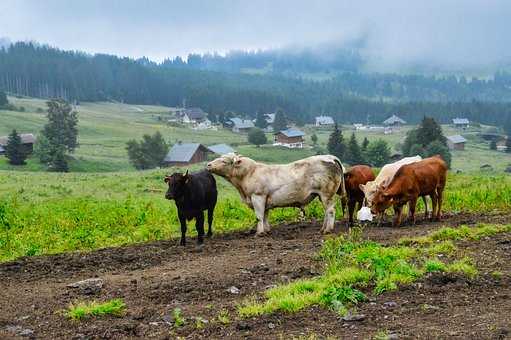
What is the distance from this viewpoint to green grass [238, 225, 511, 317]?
8.65m

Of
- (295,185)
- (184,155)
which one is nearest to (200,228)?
(295,185)

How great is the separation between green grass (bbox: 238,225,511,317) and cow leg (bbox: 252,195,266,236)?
3330 mm

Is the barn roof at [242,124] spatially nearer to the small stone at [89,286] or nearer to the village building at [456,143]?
the village building at [456,143]

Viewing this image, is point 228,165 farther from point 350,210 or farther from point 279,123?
point 279,123

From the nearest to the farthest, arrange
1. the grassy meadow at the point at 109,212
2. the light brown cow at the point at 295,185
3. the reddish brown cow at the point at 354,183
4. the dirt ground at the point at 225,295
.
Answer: the dirt ground at the point at 225,295 < the light brown cow at the point at 295,185 < the grassy meadow at the point at 109,212 < the reddish brown cow at the point at 354,183

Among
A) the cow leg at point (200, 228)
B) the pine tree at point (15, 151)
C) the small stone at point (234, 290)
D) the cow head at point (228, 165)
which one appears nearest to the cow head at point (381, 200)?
the cow head at point (228, 165)

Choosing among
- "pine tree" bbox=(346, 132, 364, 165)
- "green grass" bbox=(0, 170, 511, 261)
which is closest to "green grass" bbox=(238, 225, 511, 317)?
"green grass" bbox=(0, 170, 511, 261)

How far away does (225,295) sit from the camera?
9641mm

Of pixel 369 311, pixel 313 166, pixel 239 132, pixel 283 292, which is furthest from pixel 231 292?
pixel 239 132

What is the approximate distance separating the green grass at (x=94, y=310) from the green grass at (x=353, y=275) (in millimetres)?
1933

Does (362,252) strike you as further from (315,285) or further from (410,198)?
(410,198)

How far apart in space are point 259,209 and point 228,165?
57.4 inches

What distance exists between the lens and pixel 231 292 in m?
9.72

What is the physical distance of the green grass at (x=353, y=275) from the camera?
28.4ft
